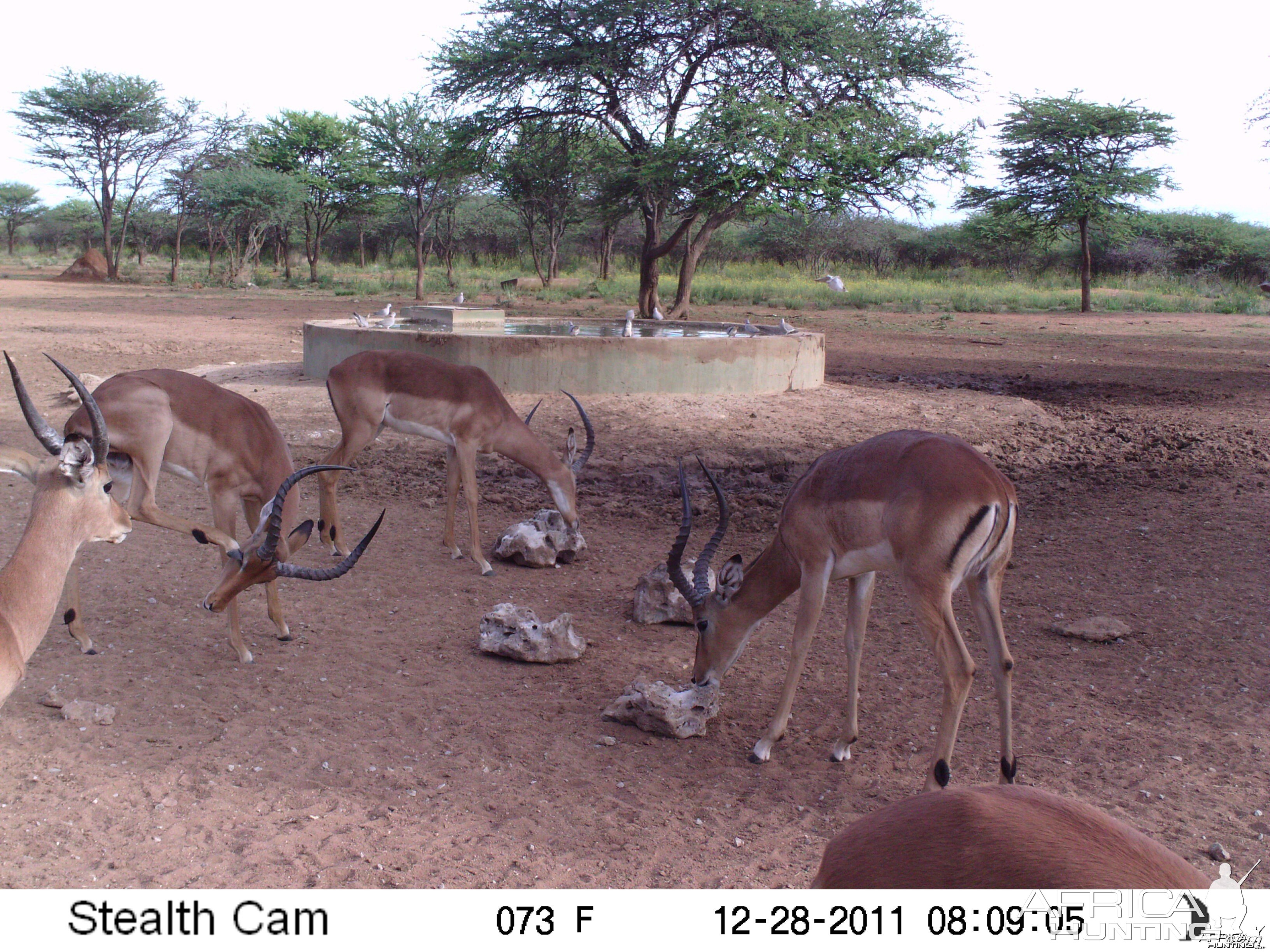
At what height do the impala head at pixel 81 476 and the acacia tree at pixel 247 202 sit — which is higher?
the acacia tree at pixel 247 202

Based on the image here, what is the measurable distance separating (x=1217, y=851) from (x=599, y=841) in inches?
76.0

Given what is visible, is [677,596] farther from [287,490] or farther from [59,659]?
[59,659]

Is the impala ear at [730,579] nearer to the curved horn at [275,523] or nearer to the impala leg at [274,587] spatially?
the curved horn at [275,523]

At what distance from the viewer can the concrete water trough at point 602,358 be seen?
1022cm

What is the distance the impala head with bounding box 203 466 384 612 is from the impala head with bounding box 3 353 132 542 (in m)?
0.90

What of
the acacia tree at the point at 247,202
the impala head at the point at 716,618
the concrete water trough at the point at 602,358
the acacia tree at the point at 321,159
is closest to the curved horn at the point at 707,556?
the impala head at the point at 716,618

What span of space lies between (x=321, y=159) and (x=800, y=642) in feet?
119

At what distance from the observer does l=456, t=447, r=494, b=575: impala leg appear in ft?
20.3

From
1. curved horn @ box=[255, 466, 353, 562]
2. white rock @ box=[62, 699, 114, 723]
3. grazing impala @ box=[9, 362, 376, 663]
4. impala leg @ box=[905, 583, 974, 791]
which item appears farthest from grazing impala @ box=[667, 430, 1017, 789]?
white rock @ box=[62, 699, 114, 723]

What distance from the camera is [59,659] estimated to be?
447cm

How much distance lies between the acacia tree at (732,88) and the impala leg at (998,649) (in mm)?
14493

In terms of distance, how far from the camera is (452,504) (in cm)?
655

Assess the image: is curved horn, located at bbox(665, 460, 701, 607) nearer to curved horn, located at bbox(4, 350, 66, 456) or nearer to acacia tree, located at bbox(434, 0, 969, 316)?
curved horn, located at bbox(4, 350, 66, 456)

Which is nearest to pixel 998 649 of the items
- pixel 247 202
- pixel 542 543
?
pixel 542 543
